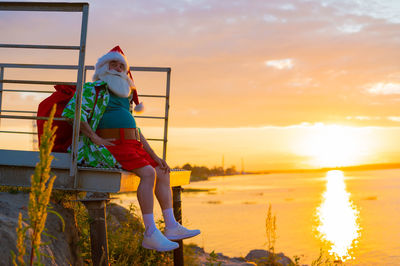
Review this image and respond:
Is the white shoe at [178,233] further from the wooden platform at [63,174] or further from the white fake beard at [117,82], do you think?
the white fake beard at [117,82]

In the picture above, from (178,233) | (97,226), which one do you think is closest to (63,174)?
(97,226)

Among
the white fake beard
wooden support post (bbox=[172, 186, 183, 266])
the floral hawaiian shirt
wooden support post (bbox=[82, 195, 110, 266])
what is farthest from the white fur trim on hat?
wooden support post (bbox=[172, 186, 183, 266])

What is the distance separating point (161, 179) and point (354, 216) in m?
14.7

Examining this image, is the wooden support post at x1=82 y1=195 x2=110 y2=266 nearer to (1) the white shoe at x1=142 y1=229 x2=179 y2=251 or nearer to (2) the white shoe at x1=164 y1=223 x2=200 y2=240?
(1) the white shoe at x1=142 y1=229 x2=179 y2=251

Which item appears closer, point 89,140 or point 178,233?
point 89,140

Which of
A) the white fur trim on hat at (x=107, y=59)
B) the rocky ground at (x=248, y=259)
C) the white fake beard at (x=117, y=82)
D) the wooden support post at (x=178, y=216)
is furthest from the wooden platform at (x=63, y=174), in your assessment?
the rocky ground at (x=248, y=259)

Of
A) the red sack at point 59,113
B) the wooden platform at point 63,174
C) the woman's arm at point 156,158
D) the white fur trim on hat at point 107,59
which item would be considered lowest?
the wooden platform at point 63,174

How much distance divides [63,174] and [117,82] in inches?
43.2

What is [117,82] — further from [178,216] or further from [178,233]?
[178,216]

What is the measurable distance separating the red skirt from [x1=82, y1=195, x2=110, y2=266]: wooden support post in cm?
38

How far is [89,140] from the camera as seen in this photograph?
4.34 meters

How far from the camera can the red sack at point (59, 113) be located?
14.8 ft

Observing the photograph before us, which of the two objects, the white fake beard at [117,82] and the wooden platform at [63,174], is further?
the white fake beard at [117,82]

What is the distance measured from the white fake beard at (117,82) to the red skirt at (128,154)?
52 centimetres
